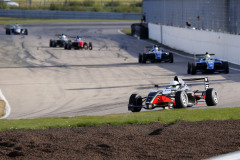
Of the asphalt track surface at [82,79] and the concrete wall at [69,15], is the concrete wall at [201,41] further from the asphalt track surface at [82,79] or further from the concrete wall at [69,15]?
the concrete wall at [69,15]

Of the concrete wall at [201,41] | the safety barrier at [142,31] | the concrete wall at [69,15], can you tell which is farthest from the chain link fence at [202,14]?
the concrete wall at [69,15]

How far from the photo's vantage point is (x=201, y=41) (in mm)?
34656

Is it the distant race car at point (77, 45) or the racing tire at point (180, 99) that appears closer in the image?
the racing tire at point (180, 99)

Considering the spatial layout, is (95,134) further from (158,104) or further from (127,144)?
(158,104)

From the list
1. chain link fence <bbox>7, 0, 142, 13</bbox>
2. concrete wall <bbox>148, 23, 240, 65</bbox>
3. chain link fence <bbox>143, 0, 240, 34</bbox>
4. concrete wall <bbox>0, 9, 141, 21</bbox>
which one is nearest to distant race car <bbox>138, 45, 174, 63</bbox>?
concrete wall <bbox>148, 23, 240, 65</bbox>

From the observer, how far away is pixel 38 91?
848 inches

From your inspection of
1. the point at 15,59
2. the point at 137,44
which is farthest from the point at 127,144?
the point at 137,44

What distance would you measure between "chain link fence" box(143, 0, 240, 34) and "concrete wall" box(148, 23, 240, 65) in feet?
3.89

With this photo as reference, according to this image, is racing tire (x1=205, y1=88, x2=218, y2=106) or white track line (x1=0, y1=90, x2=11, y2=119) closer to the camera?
racing tire (x1=205, y1=88, x2=218, y2=106)

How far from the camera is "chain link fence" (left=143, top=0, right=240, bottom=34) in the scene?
3396 centimetres

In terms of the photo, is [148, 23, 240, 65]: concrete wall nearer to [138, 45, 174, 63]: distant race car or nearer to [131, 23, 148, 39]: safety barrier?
[138, 45, 174, 63]: distant race car

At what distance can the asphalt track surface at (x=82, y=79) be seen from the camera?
17922 mm

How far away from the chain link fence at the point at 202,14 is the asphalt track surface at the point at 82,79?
3.56m

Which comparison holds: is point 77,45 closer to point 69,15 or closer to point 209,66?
point 209,66
